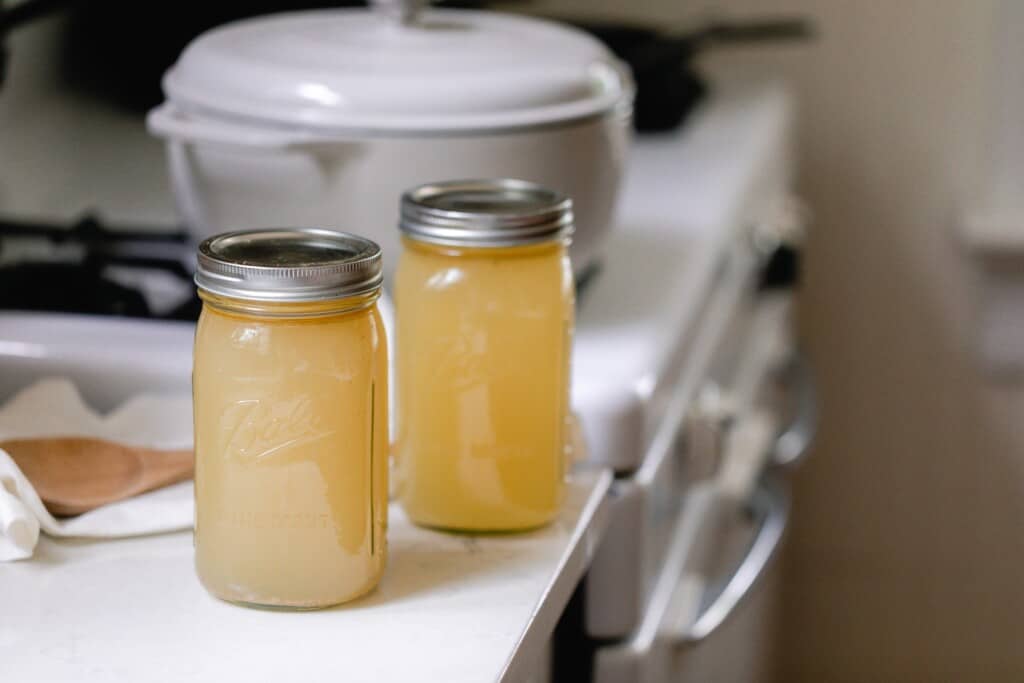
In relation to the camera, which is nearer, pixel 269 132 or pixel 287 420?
pixel 287 420

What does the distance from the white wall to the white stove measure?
0.47 metres

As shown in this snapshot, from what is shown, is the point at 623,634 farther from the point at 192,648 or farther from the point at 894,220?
the point at 894,220

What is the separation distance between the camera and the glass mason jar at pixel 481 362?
60 cm

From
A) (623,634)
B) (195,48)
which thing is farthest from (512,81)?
(623,634)

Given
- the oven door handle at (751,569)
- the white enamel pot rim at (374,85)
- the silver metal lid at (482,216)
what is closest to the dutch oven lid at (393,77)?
the white enamel pot rim at (374,85)

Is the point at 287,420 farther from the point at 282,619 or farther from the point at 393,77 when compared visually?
the point at 393,77

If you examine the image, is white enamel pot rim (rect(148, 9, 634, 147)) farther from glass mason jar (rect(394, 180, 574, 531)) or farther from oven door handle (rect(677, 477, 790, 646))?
oven door handle (rect(677, 477, 790, 646))

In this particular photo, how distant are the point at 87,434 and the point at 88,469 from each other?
0.12 ft

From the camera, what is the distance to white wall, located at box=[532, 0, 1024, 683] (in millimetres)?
1713

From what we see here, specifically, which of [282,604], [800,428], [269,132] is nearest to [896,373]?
[800,428]

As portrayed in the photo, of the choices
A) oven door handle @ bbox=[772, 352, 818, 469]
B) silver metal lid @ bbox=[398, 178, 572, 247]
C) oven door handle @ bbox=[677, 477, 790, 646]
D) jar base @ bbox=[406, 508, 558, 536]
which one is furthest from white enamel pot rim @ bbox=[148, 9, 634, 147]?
oven door handle @ bbox=[772, 352, 818, 469]

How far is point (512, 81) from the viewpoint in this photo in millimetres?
759

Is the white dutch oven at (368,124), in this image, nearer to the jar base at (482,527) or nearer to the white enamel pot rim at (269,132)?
the white enamel pot rim at (269,132)

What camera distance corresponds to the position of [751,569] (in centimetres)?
101
